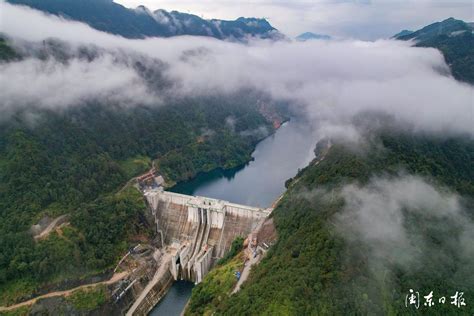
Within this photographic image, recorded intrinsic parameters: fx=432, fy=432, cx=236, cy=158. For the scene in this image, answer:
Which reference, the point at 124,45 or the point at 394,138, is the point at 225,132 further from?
the point at 394,138

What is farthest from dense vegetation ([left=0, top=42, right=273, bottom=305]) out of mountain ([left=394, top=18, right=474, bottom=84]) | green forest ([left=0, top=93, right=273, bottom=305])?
mountain ([left=394, top=18, right=474, bottom=84])

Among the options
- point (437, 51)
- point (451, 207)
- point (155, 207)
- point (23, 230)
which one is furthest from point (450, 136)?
point (23, 230)

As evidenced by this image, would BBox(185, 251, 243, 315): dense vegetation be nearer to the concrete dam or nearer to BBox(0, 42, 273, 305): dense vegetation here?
the concrete dam

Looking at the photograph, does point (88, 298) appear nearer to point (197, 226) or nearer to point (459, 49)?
point (197, 226)

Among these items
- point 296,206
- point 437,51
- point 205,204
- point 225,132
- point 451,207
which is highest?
point 437,51

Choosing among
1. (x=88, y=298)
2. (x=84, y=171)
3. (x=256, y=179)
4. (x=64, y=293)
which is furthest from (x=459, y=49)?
(x=64, y=293)
